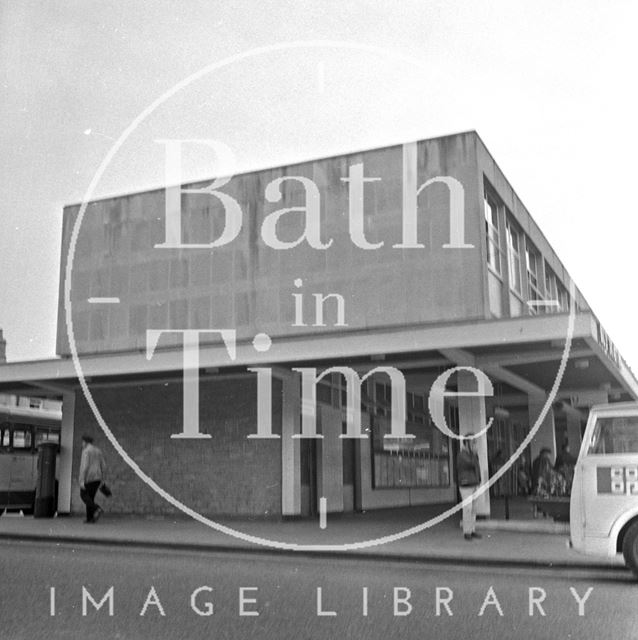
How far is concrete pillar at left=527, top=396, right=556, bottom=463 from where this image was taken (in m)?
20.0

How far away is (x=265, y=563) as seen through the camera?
903 cm

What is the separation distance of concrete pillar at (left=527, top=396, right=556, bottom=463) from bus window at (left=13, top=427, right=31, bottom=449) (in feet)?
38.2

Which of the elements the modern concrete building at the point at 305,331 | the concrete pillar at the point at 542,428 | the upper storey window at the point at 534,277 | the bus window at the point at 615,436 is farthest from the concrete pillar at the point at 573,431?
the bus window at the point at 615,436

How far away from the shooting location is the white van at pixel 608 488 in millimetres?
7633

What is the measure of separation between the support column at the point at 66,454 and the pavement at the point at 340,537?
3.75ft

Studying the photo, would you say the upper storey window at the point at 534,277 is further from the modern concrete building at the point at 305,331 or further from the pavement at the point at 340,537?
the pavement at the point at 340,537

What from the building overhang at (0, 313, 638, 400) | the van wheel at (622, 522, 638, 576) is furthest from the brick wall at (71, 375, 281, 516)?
the van wheel at (622, 522, 638, 576)

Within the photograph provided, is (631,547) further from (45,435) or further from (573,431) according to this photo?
(573,431)

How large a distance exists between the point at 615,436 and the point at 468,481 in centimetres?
388

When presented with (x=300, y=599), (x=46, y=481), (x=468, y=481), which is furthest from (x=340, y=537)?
(x=46, y=481)

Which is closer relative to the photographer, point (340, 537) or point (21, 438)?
point (340, 537)

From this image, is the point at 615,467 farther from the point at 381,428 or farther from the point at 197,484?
the point at 381,428

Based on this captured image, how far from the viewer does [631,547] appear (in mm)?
7570

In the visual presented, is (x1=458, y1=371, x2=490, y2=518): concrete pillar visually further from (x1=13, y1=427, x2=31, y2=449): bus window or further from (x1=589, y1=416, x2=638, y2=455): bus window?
(x1=13, y1=427, x2=31, y2=449): bus window
